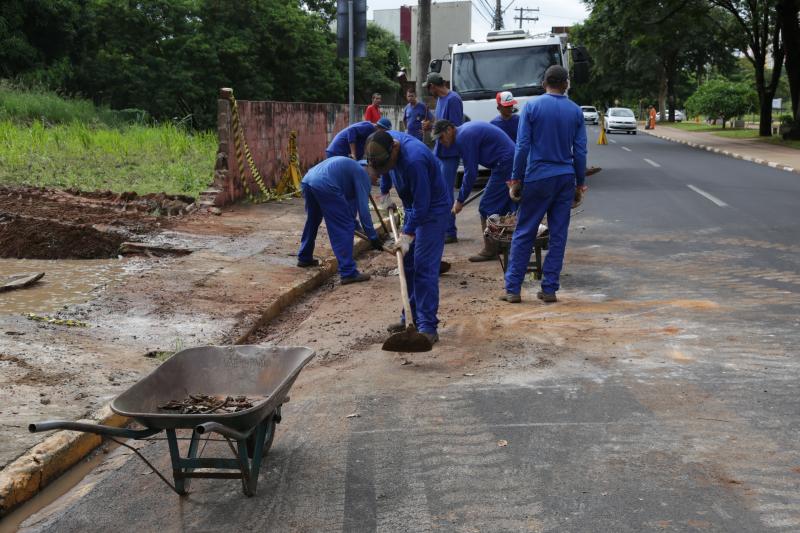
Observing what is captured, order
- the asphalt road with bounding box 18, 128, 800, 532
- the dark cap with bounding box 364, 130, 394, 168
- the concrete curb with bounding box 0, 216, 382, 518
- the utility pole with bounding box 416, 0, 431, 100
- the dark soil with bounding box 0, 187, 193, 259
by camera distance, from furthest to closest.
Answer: the utility pole with bounding box 416, 0, 431, 100 < the dark soil with bounding box 0, 187, 193, 259 < the dark cap with bounding box 364, 130, 394, 168 < the concrete curb with bounding box 0, 216, 382, 518 < the asphalt road with bounding box 18, 128, 800, 532

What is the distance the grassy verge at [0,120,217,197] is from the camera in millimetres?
14938

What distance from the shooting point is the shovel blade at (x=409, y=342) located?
6.65m

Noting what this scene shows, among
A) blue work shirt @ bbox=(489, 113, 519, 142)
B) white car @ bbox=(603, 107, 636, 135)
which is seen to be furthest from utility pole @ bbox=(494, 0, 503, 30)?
blue work shirt @ bbox=(489, 113, 519, 142)

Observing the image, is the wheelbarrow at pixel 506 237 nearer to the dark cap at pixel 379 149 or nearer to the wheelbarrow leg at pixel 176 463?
the dark cap at pixel 379 149

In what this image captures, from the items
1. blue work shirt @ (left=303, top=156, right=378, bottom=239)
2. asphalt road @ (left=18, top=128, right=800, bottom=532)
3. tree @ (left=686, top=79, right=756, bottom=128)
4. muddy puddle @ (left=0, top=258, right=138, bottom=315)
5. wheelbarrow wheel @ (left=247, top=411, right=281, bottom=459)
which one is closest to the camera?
asphalt road @ (left=18, top=128, right=800, bottom=532)

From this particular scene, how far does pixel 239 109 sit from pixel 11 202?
425 cm

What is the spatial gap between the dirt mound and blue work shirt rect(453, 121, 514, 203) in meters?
4.26

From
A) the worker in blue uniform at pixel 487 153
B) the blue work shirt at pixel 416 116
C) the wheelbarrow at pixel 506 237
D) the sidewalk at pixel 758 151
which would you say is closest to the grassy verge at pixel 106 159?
the blue work shirt at pixel 416 116

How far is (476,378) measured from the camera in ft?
19.8

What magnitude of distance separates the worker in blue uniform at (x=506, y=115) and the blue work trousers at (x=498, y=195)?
4.07 feet

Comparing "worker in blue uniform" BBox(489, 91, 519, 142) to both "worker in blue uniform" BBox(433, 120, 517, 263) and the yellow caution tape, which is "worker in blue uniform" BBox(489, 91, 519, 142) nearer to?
"worker in blue uniform" BBox(433, 120, 517, 263)

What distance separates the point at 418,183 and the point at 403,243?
1.55ft

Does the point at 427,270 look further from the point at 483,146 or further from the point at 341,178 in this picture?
the point at 483,146

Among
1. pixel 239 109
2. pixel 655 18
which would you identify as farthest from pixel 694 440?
pixel 655 18
